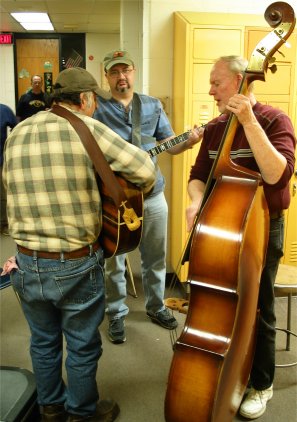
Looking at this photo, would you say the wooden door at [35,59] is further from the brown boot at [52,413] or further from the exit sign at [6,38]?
the brown boot at [52,413]

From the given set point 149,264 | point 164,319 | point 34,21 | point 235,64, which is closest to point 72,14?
point 34,21

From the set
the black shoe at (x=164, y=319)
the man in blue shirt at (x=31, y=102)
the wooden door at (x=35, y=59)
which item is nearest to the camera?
the black shoe at (x=164, y=319)

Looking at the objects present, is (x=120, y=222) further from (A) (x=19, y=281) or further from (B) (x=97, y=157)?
(A) (x=19, y=281)

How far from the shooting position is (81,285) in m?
1.54

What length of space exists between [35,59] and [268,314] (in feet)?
22.7

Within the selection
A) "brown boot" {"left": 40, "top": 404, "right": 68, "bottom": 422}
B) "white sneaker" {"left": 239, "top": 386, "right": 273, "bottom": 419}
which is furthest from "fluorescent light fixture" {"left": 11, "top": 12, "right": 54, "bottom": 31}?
"white sneaker" {"left": 239, "top": 386, "right": 273, "bottom": 419}

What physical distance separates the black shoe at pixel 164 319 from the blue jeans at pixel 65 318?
978mm

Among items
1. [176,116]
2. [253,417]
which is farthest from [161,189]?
[253,417]

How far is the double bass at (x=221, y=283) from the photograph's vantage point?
128cm

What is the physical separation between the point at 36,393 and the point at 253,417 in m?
0.96

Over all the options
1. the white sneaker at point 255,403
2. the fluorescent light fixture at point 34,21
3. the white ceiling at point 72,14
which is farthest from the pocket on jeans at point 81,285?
the fluorescent light fixture at point 34,21

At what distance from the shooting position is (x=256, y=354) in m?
1.78

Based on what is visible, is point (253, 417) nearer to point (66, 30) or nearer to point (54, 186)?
point (54, 186)

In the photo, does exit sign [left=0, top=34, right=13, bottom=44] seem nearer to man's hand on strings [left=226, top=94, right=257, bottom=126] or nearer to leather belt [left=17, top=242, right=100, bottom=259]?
leather belt [left=17, top=242, right=100, bottom=259]
